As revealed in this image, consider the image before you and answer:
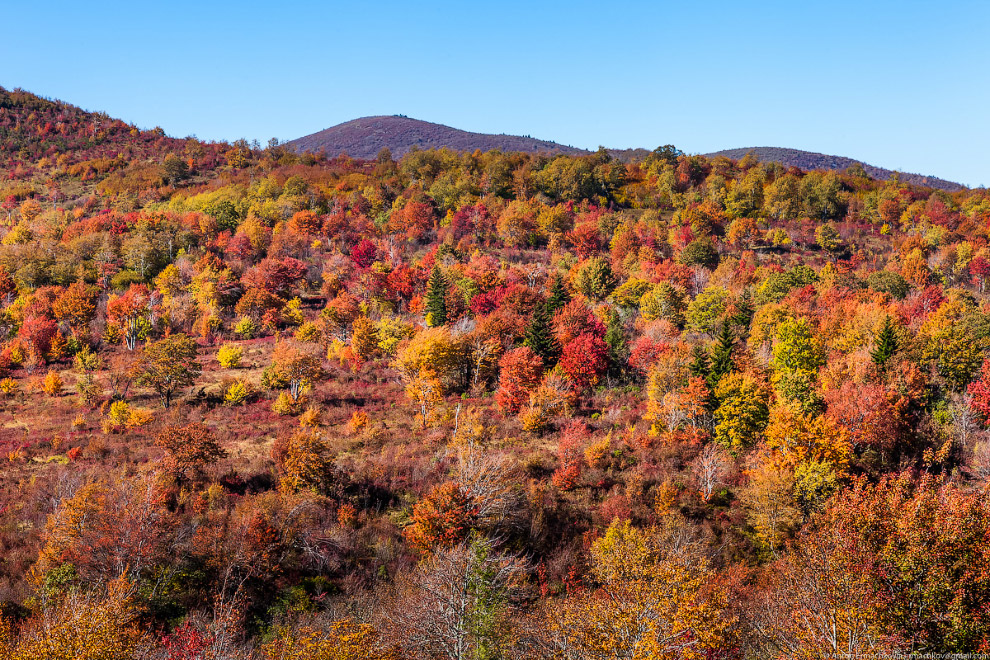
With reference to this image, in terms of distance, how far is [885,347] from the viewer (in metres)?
49.9

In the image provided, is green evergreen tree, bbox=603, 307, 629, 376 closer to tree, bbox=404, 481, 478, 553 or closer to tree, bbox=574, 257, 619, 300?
tree, bbox=574, 257, 619, 300

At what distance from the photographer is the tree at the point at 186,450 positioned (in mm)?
Result: 37438

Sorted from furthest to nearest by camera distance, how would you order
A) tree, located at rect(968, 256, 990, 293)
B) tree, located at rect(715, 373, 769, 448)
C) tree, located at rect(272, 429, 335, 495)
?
1. tree, located at rect(968, 256, 990, 293)
2. tree, located at rect(715, 373, 769, 448)
3. tree, located at rect(272, 429, 335, 495)

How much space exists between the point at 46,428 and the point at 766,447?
62.3m

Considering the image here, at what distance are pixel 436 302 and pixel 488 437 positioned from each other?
28.0 meters

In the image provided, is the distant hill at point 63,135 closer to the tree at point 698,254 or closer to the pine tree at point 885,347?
the tree at point 698,254

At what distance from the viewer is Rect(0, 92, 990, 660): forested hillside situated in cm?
2114

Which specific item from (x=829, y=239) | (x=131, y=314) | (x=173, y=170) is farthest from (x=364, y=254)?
(x=829, y=239)

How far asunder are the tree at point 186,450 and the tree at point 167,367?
16280mm

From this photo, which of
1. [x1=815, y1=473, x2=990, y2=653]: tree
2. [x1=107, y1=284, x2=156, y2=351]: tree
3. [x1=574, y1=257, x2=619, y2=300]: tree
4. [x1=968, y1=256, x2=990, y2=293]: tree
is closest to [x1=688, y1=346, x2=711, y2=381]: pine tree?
[x1=815, y1=473, x2=990, y2=653]: tree

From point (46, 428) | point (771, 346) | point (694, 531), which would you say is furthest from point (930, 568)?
point (46, 428)

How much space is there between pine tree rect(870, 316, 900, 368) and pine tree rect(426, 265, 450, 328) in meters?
47.0

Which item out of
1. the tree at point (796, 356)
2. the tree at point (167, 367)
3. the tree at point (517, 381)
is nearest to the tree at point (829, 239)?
the tree at point (796, 356)

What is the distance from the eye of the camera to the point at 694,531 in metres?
36.4
